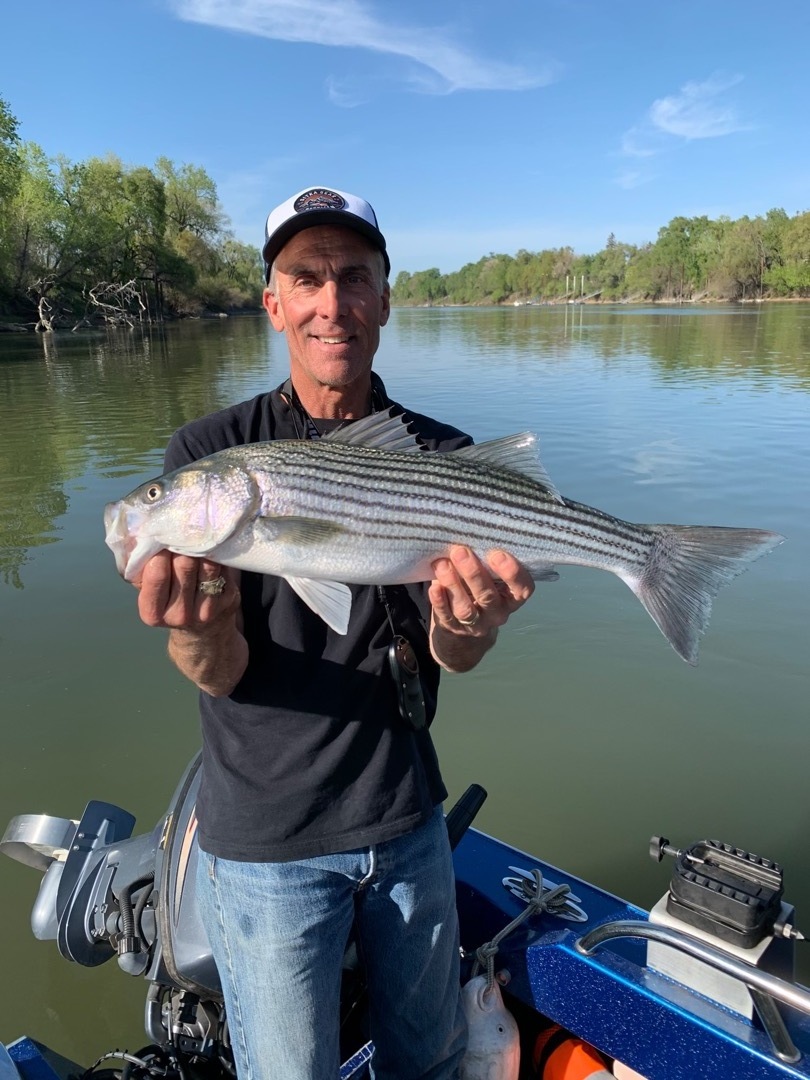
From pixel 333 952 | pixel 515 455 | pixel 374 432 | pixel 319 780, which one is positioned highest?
pixel 374 432

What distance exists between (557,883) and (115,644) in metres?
6.05

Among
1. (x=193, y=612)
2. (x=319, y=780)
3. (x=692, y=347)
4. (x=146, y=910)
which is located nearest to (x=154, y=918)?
(x=146, y=910)

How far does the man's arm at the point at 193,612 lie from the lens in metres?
2.62

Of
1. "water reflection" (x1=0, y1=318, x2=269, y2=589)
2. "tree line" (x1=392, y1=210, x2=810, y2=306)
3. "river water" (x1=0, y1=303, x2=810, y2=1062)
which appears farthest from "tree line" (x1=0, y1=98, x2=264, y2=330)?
"river water" (x1=0, y1=303, x2=810, y2=1062)

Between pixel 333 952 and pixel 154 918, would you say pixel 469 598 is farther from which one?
pixel 154 918

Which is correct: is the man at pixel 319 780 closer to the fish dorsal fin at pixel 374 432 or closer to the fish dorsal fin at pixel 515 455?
the fish dorsal fin at pixel 374 432

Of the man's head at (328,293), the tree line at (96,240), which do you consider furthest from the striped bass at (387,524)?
the tree line at (96,240)

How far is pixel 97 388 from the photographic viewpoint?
2905cm

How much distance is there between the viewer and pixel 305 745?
282 cm

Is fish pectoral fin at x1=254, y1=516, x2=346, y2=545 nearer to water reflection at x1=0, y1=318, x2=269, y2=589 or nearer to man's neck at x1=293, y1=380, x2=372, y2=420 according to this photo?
man's neck at x1=293, y1=380, x2=372, y2=420

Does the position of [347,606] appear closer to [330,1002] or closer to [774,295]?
[330,1002]

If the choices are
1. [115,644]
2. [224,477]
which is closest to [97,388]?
[115,644]

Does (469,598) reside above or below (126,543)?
below

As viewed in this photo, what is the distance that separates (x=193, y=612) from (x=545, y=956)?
6.90ft
